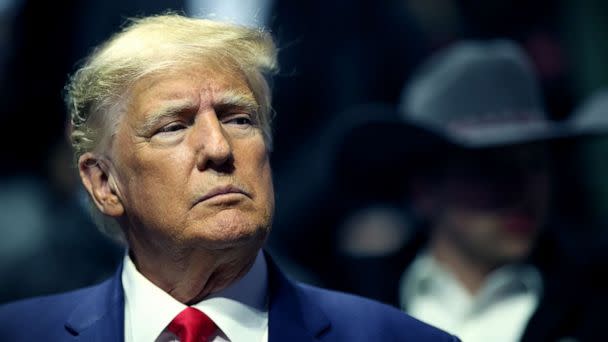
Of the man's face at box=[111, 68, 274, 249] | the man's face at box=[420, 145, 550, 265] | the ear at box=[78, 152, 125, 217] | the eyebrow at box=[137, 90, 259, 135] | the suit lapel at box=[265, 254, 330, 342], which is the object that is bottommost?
the man's face at box=[420, 145, 550, 265]

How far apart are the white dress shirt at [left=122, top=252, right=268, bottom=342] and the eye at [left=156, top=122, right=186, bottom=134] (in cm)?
34

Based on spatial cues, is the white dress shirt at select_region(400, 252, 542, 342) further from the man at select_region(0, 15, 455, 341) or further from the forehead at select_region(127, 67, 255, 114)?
the forehead at select_region(127, 67, 255, 114)

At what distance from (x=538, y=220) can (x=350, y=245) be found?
0.90 meters

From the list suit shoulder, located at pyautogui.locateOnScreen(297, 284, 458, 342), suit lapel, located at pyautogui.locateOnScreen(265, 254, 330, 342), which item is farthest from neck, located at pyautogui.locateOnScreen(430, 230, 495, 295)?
suit lapel, located at pyautogui.locateOnScreen(265, 254, 330, 342)

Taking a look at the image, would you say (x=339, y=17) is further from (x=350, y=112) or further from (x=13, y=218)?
(x=13, y=218)

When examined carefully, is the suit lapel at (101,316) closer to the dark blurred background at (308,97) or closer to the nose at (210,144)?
the nose at (210,144)

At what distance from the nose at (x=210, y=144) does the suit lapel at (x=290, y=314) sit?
12.4 inches

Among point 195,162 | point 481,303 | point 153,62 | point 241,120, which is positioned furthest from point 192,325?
point 481,303

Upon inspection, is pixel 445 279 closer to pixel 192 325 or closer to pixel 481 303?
pixel 481 303

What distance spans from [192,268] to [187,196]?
18cm

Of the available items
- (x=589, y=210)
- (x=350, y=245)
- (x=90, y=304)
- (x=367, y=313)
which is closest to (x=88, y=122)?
(x=90, y=304)

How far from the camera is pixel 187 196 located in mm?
2029

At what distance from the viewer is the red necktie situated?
2078 mm

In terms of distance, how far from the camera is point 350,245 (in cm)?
388
